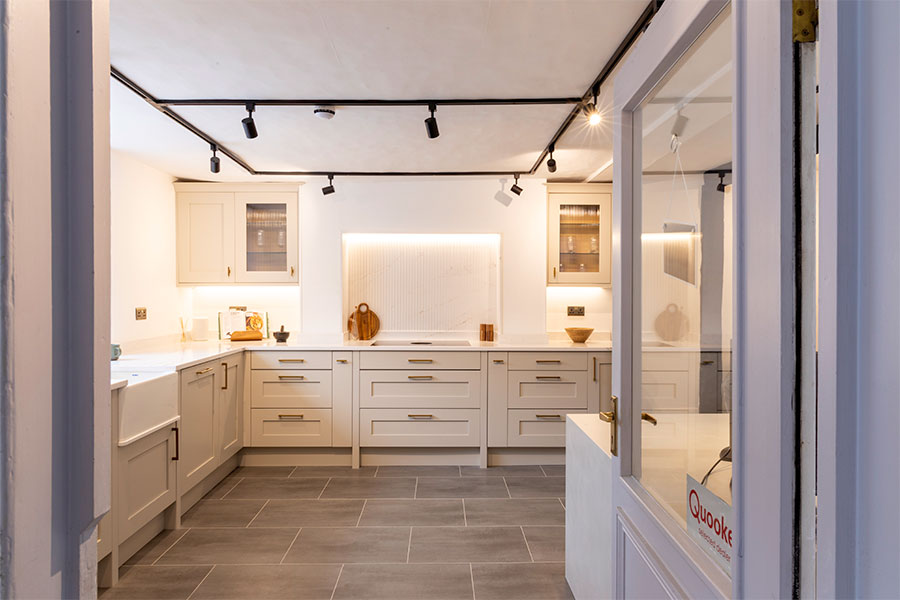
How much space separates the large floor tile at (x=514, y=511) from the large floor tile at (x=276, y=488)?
1.10m

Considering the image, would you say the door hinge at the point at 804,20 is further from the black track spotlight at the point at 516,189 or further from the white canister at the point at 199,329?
the white canister at the point at 199,329

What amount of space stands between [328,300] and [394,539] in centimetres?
230

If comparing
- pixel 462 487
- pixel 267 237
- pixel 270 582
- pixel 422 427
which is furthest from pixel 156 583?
pixel 267 237

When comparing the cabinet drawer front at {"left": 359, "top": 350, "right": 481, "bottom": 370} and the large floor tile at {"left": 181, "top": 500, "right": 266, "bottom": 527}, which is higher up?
the cabinet drawer front at {"left": 359, "top": 350, "right": 481, "bottom": 370}

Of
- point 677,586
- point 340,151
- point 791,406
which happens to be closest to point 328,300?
point 340,151

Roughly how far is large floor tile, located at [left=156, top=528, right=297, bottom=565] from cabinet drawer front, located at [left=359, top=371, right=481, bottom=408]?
1.33 metres

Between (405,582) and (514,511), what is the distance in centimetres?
103

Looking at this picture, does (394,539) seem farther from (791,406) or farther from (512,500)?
(791,406)

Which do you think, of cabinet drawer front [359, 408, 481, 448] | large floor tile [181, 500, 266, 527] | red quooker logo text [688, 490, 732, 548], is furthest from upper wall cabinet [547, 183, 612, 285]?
red quooker logo text [688, 490, 732, 548]

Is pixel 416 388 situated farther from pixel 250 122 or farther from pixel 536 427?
pixel 250 122

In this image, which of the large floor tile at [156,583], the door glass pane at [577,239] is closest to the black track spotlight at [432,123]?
the door glass pane at [577,239]

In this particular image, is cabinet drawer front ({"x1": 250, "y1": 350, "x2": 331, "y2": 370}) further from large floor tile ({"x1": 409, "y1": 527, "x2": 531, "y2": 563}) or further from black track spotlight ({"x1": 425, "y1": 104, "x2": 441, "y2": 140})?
black track spotlight ({"x1": 425, "y1": 104, "x2": 441, "y2": 140})

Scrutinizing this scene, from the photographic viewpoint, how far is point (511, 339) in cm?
455

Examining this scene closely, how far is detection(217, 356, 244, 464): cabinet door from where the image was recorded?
12.1ft
